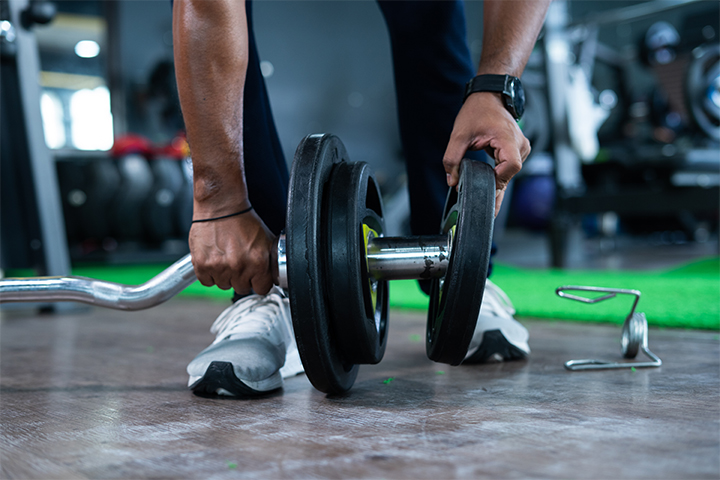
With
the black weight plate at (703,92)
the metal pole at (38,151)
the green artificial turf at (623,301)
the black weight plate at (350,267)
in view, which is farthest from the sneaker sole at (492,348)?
the black weight plate at (703,92)

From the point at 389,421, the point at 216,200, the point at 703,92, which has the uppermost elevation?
the point at 703,92

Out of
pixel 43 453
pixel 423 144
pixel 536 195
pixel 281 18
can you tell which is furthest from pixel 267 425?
pixel 281 18

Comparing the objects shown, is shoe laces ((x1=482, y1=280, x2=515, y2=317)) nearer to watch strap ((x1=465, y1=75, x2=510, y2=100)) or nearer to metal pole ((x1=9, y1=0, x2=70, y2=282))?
watch strap ((x1=465, y1=75, x2=510, y2=100))

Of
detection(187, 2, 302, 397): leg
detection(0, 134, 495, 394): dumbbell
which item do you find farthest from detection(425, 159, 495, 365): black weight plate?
detection(187, 2, 302, 397): leg

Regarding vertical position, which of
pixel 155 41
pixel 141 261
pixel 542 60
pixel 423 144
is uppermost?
pixel 155 41

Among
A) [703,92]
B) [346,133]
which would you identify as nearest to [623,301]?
[703,92]

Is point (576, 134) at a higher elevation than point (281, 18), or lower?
lower

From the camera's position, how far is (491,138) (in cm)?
75

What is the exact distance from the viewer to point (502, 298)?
1.01 meters

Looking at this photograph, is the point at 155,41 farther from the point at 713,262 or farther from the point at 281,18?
the point at 713,262

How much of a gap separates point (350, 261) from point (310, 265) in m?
0.05

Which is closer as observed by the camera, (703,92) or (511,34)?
(511,34)

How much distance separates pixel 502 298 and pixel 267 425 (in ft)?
1.69

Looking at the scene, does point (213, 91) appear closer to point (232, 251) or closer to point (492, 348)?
point (232, 251)
